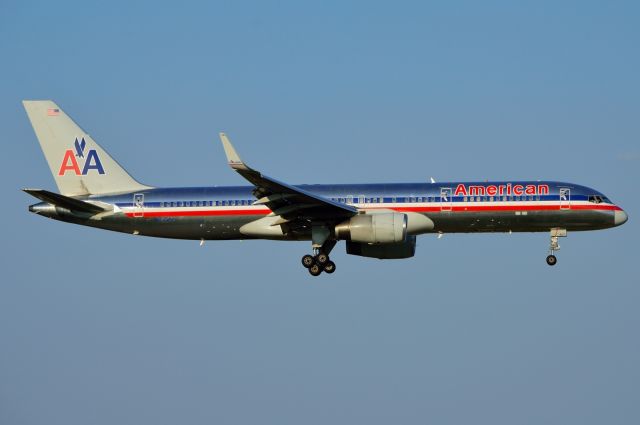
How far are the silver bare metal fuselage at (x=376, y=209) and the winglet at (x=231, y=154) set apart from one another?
6.84 metres

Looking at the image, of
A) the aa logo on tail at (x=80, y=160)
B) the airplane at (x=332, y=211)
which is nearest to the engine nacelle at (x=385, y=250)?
the airplane at (x=332, y=211)

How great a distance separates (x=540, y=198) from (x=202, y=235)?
53.9ft

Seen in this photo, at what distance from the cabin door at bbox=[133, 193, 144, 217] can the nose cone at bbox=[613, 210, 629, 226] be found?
22964 mm

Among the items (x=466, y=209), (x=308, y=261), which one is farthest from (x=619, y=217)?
(x=308, y=261)

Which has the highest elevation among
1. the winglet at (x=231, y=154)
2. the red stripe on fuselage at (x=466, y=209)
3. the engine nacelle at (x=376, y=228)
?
the winglet at (x=231, y=154)

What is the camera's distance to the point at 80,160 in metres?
60.9

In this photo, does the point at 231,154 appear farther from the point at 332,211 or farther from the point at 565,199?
the point at 565,199

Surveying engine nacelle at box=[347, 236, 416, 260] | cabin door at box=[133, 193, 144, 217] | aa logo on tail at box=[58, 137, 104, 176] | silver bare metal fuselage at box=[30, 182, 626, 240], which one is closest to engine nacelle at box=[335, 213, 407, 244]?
silver bare metal fuselage at box=[30, 182, 626, 240]

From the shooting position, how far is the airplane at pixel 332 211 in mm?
55031

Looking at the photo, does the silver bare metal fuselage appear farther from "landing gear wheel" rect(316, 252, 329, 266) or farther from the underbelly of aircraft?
"landing gear wheel" rect(316, 252, 329, 266)

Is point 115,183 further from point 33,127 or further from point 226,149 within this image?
point 226,149

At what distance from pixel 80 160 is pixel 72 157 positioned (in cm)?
48

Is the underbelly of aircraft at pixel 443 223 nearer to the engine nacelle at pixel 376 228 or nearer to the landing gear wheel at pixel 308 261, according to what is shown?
the landing gear wheel at pixel 308 261

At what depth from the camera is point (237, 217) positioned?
187 feet
